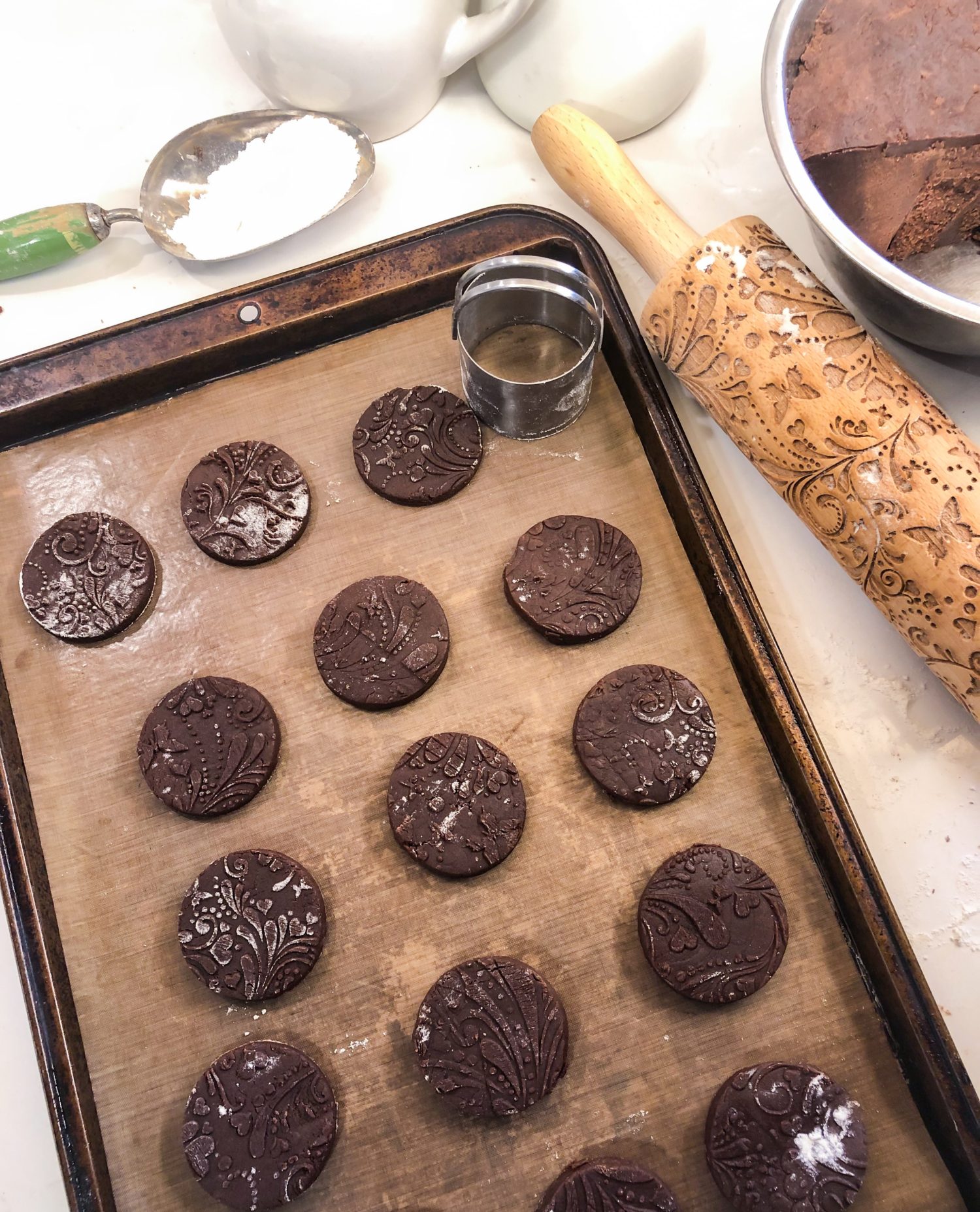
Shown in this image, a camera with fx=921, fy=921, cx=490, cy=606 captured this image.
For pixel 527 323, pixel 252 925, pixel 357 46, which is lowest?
pixel 252 925

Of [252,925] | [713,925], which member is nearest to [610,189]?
[713,925]

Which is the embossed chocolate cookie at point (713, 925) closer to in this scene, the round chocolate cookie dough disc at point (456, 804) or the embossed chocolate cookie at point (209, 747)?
the round chocolate cookie dough disc at point (456, 804)

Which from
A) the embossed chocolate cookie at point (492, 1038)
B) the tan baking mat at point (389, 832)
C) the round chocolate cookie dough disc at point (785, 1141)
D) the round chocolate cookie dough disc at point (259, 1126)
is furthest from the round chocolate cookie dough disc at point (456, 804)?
the round chocolate cookie dough disc at point (785, 1141)

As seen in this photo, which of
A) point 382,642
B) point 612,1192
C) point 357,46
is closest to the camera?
point 612,1192

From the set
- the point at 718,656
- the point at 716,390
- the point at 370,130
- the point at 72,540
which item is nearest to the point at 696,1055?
the point at 718,656

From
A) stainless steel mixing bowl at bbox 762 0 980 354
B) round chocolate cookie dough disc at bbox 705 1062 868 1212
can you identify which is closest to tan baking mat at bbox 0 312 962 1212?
round chocolate cookie dough disc at bbox 705 1062 868 1212

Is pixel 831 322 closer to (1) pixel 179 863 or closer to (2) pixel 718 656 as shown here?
(2) pixel 718 656

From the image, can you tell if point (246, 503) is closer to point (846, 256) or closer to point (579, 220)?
point (579, 220)
